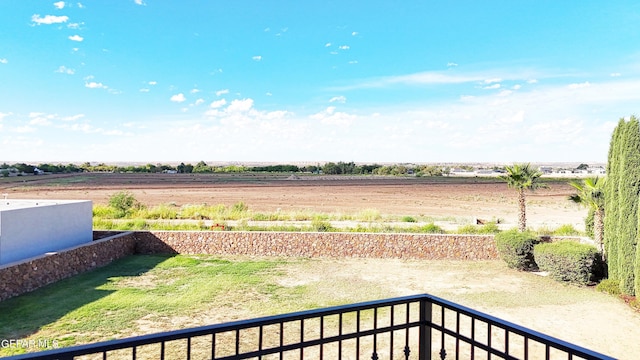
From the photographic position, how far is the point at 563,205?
35.0 m

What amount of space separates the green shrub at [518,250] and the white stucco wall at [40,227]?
12837 millimetres

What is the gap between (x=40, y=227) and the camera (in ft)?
36.4

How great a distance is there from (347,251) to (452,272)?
3559mm

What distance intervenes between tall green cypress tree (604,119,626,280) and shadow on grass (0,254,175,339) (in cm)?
1199

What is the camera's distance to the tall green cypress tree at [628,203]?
9.51m

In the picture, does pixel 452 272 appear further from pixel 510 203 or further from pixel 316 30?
pixel 510 203

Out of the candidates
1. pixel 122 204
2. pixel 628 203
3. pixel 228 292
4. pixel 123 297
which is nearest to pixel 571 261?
pixel 628 203

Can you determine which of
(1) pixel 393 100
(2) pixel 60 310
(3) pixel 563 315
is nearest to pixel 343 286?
(3) pixel 563 315

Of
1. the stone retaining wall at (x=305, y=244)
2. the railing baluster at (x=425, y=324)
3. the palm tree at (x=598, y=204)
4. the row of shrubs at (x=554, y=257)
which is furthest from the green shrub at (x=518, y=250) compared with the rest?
the railing baluster at (x=425, y=324)

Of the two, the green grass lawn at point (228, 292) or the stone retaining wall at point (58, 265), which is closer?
the green grass lawn at point (228, 292)

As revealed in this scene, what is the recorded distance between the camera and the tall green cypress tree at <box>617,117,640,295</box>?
9.51 m

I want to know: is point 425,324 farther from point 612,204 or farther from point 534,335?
point 612,204

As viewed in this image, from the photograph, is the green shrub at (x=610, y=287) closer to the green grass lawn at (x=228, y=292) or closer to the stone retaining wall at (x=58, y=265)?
the green grass lawn at (x=228, y=292)

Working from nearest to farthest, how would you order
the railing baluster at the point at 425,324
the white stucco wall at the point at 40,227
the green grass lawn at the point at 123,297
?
1. the railing baluster at the point at 425,324
2. the green grass lawn at the point at 123,297
3. the white stucco wall at the point at 40,227
